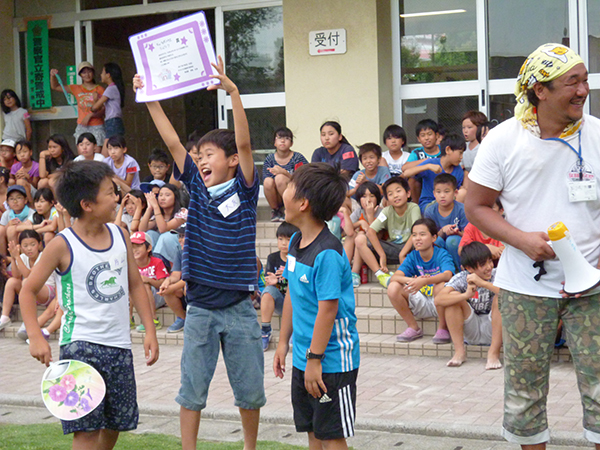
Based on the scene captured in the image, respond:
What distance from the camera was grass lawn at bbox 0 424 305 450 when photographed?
15.4 ft

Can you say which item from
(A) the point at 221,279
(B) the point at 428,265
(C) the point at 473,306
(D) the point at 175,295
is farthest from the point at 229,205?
(D) the point at 175,295

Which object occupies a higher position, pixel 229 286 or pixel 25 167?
pixel 25 167

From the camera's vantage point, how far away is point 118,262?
3.78 m

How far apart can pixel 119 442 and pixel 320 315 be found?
2.23 metres

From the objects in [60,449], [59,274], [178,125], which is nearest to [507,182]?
[59,274]

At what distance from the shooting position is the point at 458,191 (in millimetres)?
8297

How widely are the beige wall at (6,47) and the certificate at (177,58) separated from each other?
31.2ft

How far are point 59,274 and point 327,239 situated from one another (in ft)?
4.34

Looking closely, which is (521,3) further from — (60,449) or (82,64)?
(60,449)

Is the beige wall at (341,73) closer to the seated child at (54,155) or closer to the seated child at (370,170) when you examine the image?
the seated child at (370,170)

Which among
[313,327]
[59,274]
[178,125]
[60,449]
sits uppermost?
[178,125]

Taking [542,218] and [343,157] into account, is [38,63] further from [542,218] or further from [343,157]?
[542,218]

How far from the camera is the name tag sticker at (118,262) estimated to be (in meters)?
3.75

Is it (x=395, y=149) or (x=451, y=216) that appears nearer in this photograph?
(x=451, y=216)
